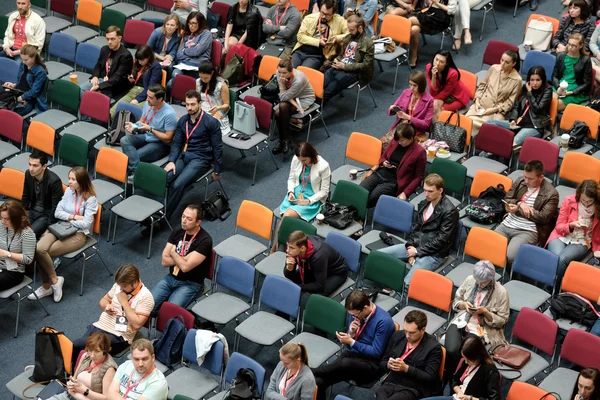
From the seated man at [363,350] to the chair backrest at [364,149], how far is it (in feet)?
8.56

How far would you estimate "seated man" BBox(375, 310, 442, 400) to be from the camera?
25.3 ft

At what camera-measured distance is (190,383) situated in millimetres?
8000

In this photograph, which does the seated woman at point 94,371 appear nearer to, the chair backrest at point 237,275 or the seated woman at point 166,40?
the chair backrest at point 237,275

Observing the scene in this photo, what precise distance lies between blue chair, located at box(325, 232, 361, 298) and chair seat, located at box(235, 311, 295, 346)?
24.1 inches

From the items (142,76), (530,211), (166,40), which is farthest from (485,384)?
(166,40)

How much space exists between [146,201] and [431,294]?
311 centimetres

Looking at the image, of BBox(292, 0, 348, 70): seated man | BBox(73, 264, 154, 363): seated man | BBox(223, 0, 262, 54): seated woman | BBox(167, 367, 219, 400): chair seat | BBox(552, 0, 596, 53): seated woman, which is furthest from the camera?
BBox(223, 0, 262, 54): seated woman

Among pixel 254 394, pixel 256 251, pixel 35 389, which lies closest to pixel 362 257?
pixel 256 251

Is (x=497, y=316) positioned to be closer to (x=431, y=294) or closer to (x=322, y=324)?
(x=431, y=294)

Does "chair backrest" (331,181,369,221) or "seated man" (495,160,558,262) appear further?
"chair backrest" (331,181,369,221)

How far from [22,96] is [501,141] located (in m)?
5.45

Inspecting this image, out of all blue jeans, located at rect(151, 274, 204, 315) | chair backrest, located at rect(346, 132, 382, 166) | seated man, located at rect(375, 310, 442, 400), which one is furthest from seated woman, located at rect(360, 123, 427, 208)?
seated man, located at rect(375, 310, 442, 400)

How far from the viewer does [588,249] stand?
29.8 feet

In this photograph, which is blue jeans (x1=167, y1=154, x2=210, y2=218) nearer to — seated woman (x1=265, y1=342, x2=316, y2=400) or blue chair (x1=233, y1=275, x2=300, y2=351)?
blue chair (x1=233, y1=275, x2=300, y2=351)
